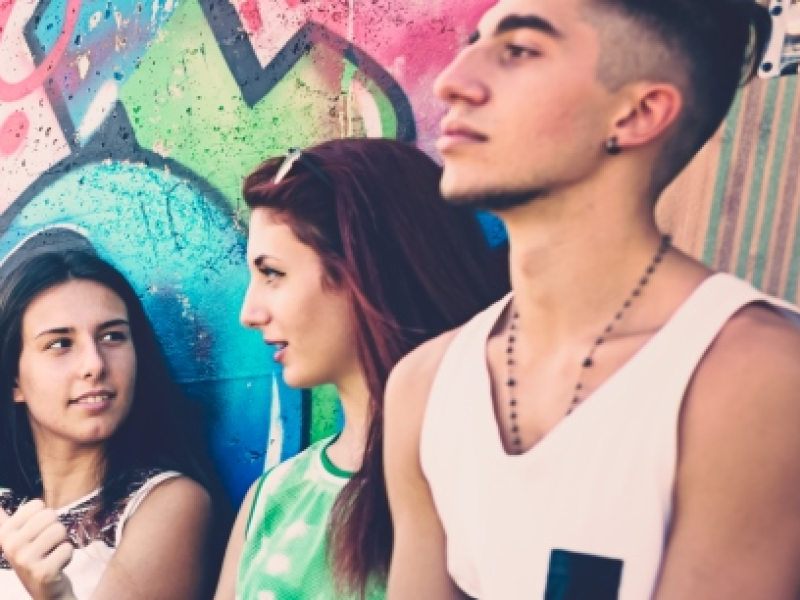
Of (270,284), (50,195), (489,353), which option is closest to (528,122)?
(489,353)

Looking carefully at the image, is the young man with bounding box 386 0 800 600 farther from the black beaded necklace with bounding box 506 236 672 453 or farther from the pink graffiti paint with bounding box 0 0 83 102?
the pink graffiti paint with bounding box 0 0 83 102

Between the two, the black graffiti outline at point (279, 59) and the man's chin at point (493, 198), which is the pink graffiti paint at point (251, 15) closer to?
the black graffiti outline at point (279, 59)

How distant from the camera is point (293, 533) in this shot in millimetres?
2613

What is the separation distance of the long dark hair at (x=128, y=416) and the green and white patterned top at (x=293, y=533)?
51 centimetres

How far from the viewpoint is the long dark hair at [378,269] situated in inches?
97.0

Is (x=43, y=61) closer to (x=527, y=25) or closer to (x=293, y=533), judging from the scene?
(x=293, y=533)

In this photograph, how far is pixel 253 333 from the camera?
3.28 meters

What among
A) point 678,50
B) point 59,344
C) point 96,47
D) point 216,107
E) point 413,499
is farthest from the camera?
point 96,47

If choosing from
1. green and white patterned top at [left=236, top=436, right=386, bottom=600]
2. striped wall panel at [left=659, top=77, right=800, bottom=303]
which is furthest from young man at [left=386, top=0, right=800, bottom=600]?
green and white patterned top at [left=236, top=436, right=386, bottom=600]

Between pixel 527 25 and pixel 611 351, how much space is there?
56 centimetres

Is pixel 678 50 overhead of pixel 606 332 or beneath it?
overhead

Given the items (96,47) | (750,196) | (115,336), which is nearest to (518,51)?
(750,196)

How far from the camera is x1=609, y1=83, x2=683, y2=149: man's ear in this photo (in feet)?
5.84

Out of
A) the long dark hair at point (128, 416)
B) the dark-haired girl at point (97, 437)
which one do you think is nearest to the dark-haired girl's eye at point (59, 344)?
Result: the dark-haired girl at point (97, 437)
